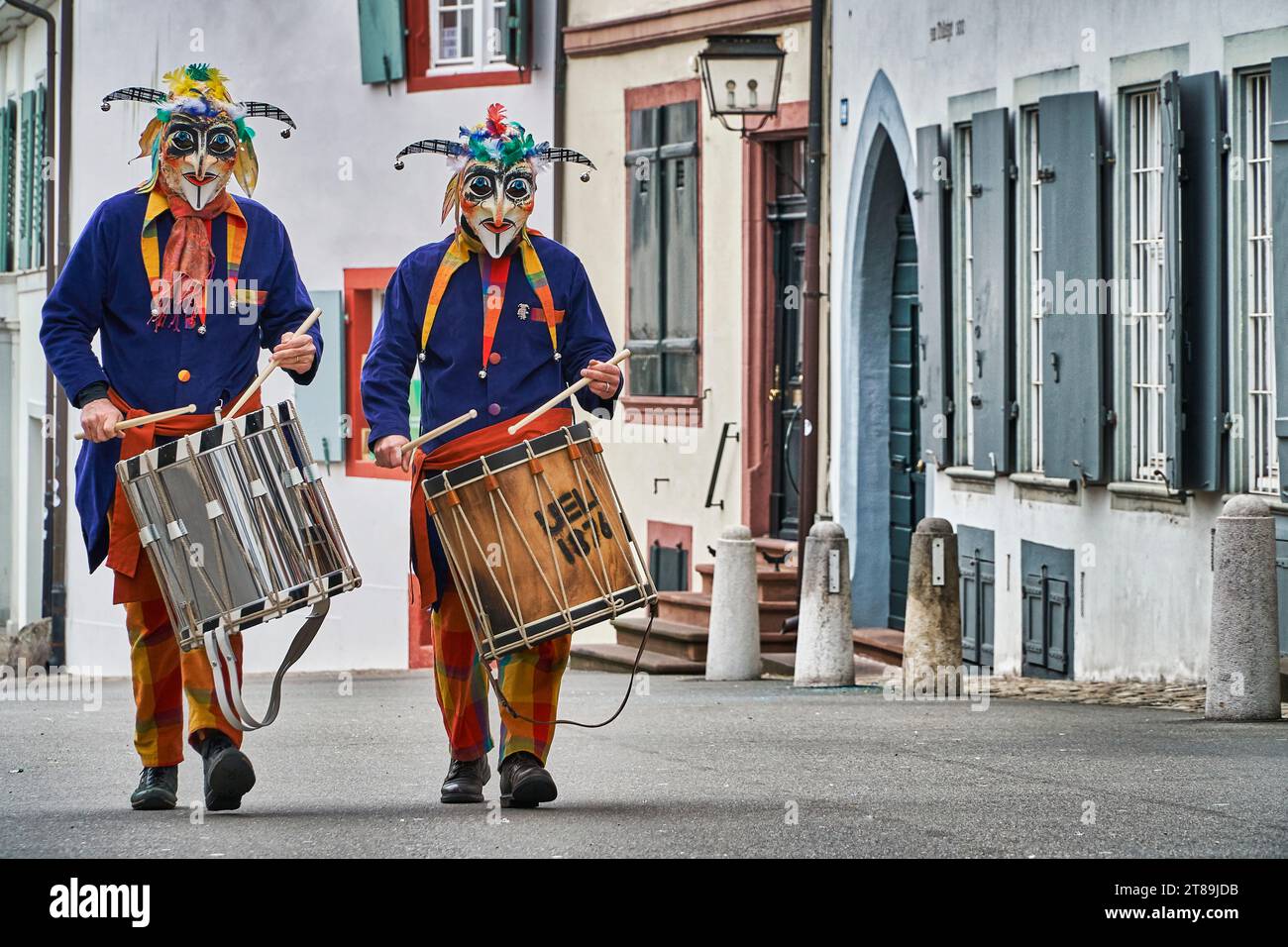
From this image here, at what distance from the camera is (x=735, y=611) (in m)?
15.2

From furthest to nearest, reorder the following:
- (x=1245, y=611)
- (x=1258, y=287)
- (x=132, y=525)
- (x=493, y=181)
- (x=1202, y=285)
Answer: (x=1202, y=285)
(x=1258, y=287)
(x=1245, y=611)
(x=493, y=181)
(x=132, y=525)

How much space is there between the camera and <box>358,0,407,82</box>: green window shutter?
22.6m

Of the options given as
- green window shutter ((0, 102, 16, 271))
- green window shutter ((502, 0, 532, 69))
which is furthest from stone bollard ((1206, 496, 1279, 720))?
green window shutter ((0, 102, 16, 271))

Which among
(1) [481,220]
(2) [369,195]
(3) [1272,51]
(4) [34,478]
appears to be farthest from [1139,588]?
(4) [34,478]

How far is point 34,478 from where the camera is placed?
28.2 meters

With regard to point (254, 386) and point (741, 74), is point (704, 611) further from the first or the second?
point (254, 386)

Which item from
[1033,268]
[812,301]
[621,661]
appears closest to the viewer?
[1033,268]

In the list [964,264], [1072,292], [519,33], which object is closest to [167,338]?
[1072,292]

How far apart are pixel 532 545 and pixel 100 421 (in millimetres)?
1291

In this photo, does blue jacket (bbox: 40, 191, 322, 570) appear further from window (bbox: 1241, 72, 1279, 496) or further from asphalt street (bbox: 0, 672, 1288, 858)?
Answer: window (bbox: 1241, 72, 1279, 496)

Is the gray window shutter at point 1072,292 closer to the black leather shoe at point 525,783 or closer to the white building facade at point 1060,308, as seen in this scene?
→ the white building facade at point 1060,308

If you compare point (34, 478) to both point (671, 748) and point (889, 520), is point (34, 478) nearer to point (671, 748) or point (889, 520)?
point (889, 520)

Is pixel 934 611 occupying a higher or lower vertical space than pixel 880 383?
lower

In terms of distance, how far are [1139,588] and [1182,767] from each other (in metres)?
4.57
